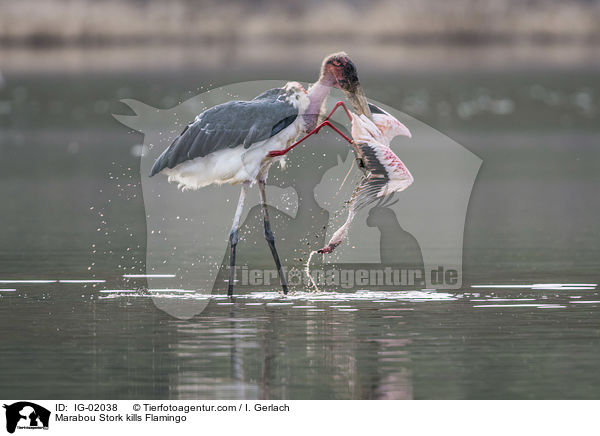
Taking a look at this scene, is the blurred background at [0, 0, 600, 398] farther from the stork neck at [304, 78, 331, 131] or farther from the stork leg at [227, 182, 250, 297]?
the stork neck at [304, 78, 331, 131]

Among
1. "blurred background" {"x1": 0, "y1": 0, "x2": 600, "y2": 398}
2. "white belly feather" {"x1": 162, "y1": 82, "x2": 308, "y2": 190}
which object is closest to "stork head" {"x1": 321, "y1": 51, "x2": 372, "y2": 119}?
"white belly feather" {"x1": 162, "y1": 82, "x2": 308, "y2": 190}

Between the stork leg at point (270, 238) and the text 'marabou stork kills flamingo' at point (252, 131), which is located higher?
the text 'marabou stork kills flamingo' at point (252, 131)

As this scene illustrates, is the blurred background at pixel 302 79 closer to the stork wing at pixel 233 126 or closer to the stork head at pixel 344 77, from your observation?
the stork wing at pixel 233 126

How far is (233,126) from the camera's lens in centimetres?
1198

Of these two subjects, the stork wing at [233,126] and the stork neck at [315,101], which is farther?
the stork neck at [315,101]

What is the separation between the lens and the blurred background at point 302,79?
8930mm

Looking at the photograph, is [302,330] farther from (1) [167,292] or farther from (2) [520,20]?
(2) [520,20]

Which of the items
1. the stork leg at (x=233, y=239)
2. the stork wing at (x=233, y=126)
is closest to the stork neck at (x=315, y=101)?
the stork wing at (x=233, y=126)

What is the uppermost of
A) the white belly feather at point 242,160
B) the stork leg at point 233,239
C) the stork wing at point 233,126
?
the stork wing at point 233,126
